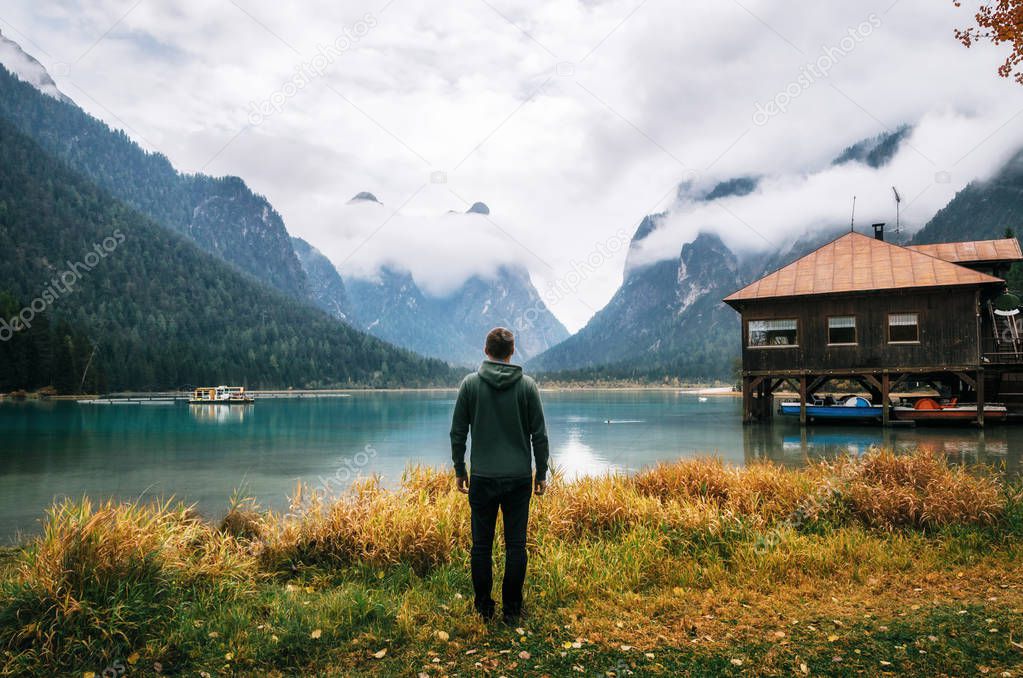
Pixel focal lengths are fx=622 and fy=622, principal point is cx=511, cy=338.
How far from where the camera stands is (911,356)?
28.9 meters

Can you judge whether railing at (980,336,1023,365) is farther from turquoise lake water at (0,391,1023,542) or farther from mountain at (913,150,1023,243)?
mountain at (913,150,1023,243)

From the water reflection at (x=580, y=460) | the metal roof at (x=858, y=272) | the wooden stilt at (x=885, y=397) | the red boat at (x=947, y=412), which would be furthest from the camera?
the wooden stilt at (x=885, y=397)

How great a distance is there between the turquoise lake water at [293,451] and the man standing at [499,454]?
641 centimetres

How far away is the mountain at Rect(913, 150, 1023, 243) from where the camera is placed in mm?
124375

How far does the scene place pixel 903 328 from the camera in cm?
2894

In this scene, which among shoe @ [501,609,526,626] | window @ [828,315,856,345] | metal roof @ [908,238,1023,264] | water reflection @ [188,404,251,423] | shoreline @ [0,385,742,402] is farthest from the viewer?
shoreline @ [0,385,742,402]

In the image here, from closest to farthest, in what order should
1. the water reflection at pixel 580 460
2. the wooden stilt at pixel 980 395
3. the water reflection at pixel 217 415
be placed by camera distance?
the water reflection at pixel 580 460 → the wooden stilt at pixel 980 395 → the water reflection at pixel 217 415

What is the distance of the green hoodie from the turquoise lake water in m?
6.64

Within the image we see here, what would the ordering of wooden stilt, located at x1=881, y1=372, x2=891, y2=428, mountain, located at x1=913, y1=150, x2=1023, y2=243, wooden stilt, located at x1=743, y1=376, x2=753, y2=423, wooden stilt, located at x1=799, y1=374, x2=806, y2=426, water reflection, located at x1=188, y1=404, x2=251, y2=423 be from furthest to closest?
1. mountain, located at x1=913, y1=150, x2=1023, y2=243
2. water reflection, located at x1=188, y1=404, x2=251, y2=423
3. wooden stilt, located at x1=743, y1=376, x2=753, y2=423
4. wooden stilt, located at x1=799, y1=374, x2=806, y2=426
5. wooden stilt, located at x1=881, y1=372, x2=891, y2=428

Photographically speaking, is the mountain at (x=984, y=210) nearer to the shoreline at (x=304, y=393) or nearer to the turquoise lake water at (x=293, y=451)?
the shoreline at (x=304, y=393)

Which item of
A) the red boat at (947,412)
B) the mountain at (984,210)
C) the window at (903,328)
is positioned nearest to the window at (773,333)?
the window at (903,328)

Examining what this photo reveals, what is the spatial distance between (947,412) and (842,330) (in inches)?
240

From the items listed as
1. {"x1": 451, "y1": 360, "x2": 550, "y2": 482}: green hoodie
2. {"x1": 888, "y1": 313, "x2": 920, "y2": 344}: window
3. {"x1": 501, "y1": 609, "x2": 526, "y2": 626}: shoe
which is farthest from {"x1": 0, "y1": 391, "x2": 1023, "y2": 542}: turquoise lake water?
{"x1": 451, "y1": 360, "x2": 550, "y2": 482}: green hoodie

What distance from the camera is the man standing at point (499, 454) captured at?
5406 mm
